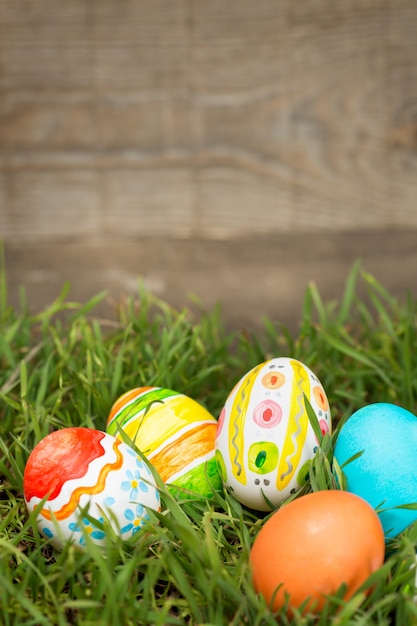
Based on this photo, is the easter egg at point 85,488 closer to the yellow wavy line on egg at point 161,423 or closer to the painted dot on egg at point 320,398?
the yellow wavy line on egg at point 161,423

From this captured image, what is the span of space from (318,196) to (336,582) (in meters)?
1.02

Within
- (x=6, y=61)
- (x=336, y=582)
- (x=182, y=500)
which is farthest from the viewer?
(x=6, y=61)

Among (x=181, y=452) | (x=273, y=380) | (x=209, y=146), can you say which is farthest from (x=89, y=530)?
(x=209, y=146)

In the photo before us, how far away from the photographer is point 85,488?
74 centimetres

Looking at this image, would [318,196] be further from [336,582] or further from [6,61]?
[336,582]

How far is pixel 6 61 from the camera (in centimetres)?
146

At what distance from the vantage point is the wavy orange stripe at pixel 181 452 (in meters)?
0.83

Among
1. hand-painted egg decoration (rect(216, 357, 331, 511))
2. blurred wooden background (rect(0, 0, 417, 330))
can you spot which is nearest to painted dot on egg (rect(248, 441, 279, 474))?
hand-painted egg decoration (rect(216, 357, 331, 511))

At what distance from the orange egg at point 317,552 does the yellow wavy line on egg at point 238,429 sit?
0.12 m

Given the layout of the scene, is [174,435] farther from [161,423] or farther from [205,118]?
[205,118]

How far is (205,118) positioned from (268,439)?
2.93 ft

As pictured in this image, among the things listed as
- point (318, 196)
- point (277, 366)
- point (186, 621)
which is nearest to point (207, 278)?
point (318, 196)

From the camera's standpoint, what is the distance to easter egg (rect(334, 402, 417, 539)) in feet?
2.46

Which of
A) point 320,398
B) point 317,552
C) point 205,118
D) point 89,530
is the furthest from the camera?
point 205,118
